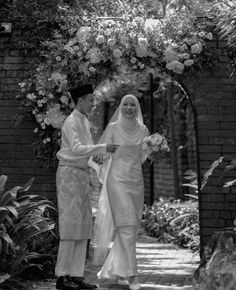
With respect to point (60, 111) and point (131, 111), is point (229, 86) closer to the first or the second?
point (131, 111)

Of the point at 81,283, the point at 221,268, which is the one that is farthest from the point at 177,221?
the point at 221,268

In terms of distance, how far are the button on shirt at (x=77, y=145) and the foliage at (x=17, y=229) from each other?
24.8 inches

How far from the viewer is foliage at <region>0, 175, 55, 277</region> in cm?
538

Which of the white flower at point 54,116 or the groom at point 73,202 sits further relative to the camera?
the white flower at point 54,116

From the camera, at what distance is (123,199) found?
5.82 m

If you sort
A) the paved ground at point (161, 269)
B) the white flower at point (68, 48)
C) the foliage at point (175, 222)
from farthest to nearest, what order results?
the foliage at point (175, 222) < the white flower at point (68, 48) < the paved ground at point (161, 269)

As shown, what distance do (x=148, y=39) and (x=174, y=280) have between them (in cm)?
269

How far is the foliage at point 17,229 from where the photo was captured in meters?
5.38

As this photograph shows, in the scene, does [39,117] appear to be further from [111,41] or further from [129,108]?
[129,108]

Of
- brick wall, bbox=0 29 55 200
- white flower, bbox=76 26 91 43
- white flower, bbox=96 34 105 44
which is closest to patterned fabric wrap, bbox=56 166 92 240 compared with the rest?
brick wall, bbox=0 29 55 200

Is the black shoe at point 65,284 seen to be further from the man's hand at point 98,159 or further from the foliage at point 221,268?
the man's hand at point 98,159

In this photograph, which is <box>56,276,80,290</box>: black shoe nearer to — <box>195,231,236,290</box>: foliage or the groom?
the groom

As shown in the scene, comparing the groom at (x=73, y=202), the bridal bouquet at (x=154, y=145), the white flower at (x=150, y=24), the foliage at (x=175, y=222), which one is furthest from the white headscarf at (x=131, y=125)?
the foliage at (x=175, y=222)

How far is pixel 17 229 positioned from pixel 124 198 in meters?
1.10
